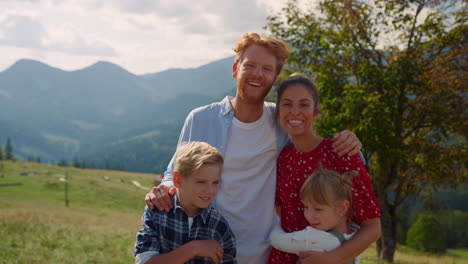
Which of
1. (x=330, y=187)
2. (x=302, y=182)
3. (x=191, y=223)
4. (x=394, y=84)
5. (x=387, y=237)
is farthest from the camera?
(x=387, y=237)

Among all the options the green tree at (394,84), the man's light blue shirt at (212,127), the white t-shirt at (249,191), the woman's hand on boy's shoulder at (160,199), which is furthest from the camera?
the green tree at (394,84)

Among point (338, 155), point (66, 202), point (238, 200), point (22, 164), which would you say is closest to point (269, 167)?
point (238, 200)

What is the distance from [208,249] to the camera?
124 inches

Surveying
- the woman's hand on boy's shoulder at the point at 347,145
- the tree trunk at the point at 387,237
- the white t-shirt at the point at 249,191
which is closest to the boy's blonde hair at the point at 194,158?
the white t-shirt at the point at 249,191

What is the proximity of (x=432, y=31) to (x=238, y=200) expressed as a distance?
43.9 feet

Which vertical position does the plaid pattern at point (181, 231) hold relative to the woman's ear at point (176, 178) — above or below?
below

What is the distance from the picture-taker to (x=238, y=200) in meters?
3.65

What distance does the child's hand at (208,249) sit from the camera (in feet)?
10.3

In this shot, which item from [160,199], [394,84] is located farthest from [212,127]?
[394,84]

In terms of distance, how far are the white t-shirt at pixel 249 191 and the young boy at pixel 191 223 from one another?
0.28 meters

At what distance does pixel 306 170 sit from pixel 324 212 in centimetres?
42

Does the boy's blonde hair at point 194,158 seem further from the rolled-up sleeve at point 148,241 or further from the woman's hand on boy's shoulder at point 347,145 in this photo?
the woman's hand on boy's shoulder at point 347,145

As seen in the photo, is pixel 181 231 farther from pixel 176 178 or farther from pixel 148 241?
pixel 176 178

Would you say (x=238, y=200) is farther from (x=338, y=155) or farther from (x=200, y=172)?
(x=338, y=155)
